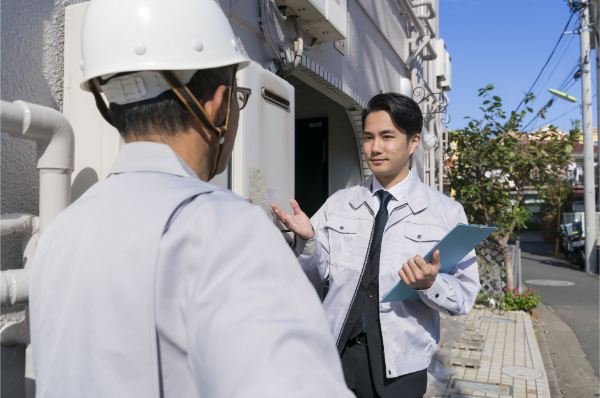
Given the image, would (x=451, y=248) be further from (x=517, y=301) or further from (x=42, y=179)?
(x=517, y=301)

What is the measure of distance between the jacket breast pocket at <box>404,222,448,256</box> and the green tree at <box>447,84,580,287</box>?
18.8 feet

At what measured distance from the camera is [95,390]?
2.09 feet

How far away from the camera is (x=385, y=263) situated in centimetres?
195

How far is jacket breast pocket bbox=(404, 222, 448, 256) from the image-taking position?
77.9 inches

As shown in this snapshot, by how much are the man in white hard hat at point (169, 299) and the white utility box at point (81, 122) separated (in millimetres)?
939

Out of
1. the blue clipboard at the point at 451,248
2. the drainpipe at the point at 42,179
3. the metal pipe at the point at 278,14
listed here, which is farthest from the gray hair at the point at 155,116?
the metal pipe at the point at 278,14

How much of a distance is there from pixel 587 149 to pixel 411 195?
1232 centimetres

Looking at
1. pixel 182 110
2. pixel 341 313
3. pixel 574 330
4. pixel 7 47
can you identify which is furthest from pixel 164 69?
pixel 574 330

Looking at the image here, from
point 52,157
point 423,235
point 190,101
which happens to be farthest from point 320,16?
point 190,101

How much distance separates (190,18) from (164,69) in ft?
0.52

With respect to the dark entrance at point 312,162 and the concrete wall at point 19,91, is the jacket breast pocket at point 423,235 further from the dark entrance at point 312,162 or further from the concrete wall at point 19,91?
the dark entrance at point 312,162

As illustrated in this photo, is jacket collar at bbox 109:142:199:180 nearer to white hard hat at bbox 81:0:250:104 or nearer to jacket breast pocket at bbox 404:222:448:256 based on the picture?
white hard hat at bbox 81:0:250:104

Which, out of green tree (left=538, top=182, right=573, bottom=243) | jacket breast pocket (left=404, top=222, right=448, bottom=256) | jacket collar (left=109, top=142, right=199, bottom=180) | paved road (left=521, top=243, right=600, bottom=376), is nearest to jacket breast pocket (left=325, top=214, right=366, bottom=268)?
jacket breast pocket (left=404, top=222, right=448, bottom=256)

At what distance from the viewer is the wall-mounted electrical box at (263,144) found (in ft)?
6.91
